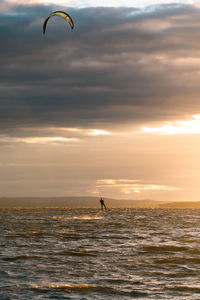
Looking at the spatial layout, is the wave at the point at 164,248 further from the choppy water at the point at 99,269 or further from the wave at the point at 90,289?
the wave at the point at 90,289

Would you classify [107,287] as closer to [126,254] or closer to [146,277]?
[146,277]

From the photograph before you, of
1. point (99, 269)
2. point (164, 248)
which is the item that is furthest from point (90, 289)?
point (164, 248)

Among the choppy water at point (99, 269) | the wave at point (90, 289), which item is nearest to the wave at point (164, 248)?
the choppy water at point (99, 269)

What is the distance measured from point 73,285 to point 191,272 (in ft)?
19.6

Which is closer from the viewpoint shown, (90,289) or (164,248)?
(90,289)

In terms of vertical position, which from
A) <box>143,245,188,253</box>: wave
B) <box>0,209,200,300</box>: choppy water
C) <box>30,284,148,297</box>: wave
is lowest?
<box>30,284,148,297</box>: wave

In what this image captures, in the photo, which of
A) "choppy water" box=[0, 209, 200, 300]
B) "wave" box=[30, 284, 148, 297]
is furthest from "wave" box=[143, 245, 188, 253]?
"wave" box=[30, 284, 148, 297]

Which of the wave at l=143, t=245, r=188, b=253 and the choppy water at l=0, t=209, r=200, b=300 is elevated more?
the wave at l=143, t=245, r=188, b=253

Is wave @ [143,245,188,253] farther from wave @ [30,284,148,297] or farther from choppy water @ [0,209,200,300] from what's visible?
wave @ [30,284,148,297]

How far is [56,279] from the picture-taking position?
60.2ft

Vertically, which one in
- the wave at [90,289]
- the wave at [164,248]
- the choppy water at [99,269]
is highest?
the wave at [164,248]

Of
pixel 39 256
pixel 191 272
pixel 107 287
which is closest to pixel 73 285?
pixel 107 287

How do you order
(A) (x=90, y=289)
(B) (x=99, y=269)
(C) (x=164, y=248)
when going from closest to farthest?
1. (A) (x=90, y=289)
2. (B) (x=99, y=269)
3. (C) (x=164, y=248)

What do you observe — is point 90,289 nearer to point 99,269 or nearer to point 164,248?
point 99,269
